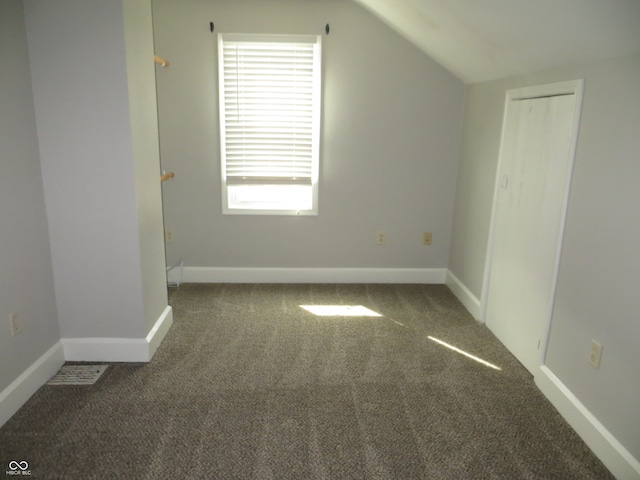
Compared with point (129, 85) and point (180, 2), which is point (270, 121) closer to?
point (180, 2)

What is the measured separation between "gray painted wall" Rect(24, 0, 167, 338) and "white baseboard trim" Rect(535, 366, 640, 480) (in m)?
2.32

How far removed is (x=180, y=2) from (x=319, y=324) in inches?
106

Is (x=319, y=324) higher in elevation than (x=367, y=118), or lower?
lower

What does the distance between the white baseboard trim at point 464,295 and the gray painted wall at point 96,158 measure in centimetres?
233

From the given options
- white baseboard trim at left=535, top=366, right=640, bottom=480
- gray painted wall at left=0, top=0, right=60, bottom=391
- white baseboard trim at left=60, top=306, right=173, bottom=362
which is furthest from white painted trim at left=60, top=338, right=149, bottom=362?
white baseboard trim at left=535, top=366, right=640, bottom=480

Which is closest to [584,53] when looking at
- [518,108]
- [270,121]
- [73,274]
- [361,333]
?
[518,108]

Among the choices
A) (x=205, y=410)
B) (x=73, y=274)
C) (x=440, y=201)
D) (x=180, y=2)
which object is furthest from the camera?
(x=440, y=201)

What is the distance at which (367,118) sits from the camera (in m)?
3.87

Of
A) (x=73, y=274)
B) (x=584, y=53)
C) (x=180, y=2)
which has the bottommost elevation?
(x=73, y=274)

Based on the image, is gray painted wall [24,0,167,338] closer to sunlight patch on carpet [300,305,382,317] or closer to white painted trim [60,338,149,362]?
white painted trim [60,338,149,362]

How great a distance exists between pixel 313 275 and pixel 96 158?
2.18 m

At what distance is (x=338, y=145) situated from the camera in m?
3.91

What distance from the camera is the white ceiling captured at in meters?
1.76

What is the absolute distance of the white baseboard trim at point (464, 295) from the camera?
3.48m
